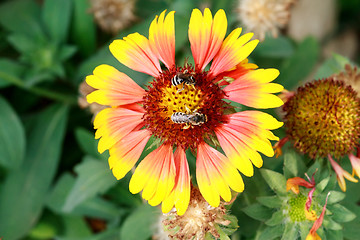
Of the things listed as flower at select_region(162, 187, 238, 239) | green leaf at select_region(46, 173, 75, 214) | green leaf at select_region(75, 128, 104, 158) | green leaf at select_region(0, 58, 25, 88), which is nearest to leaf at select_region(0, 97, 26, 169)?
green leaf at select_region(0, 58, 25, 88)

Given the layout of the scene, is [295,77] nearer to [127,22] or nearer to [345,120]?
[345,120]

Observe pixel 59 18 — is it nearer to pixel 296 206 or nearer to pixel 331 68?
pixel 331 68

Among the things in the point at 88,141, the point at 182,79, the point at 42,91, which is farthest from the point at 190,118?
the point at 42,91

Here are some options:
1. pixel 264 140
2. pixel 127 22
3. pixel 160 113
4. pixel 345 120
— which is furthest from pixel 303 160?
pixel 127 22

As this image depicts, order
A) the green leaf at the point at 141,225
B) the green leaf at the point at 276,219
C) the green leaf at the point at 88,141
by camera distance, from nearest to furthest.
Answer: the green leaf at the point at 276,219 < the green leaf at the point at 141,225 < the green leaf at the point at 88,141

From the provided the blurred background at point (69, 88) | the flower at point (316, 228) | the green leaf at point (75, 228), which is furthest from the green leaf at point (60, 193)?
the flower at point (316, 228)

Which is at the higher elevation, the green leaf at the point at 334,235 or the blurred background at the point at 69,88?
the green leaf at the point at 334,235

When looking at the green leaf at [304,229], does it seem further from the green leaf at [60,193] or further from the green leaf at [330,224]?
the green leaf at [60,193]
